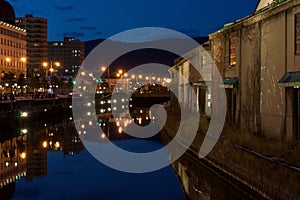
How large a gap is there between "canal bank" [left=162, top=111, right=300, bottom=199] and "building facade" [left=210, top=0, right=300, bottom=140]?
1930 millimetres

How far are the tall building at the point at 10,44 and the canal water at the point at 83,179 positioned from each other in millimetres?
77255

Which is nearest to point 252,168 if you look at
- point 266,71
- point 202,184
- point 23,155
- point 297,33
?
point 202,184

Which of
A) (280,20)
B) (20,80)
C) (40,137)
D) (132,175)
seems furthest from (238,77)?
(20,80)

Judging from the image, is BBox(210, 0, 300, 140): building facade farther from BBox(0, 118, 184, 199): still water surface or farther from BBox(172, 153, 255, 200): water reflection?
BBox(0, 118, 184, 199): still water surface

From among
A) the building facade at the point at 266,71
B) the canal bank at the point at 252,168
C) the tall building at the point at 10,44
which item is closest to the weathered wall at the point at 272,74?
the building facade at the point at 266,71

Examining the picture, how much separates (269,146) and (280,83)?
13.2 feet

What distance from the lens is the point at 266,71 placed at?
23.0m

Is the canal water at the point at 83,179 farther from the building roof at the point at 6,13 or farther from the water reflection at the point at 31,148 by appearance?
the building roof at the point at 6,13

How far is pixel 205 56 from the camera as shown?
1463 inches

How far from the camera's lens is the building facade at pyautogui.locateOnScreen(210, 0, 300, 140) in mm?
20141

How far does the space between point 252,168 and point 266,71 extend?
836 centimetres

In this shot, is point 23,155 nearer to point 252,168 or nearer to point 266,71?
point 266,71

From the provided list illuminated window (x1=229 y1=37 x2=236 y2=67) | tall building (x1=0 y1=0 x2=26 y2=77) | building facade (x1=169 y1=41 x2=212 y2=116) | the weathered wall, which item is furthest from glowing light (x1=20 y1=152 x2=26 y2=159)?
tall building (x1=0 y1=0 x2=26 y2=77)

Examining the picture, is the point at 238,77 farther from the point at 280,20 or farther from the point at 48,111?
the point at 48,111
